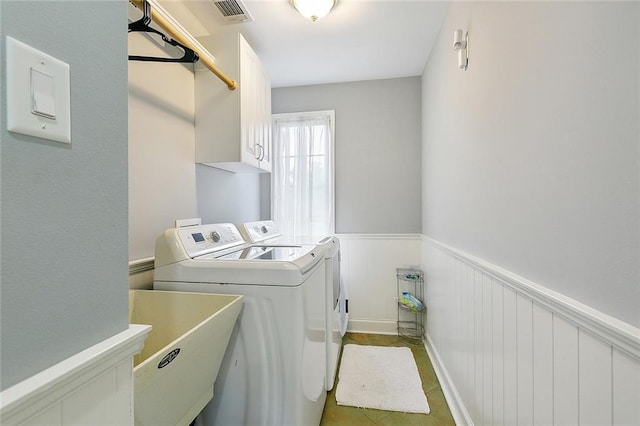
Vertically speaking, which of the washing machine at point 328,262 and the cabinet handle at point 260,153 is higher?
the cabinet handle at point 260,153

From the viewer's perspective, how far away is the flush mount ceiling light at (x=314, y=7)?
5.24ft

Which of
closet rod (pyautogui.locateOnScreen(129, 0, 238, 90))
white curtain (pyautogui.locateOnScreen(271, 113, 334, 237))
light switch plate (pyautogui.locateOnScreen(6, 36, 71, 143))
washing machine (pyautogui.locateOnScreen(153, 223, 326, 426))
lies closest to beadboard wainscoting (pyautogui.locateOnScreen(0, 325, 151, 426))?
light switch plate (pyautogui.locateOnScreen(6, 36, 71, 143))

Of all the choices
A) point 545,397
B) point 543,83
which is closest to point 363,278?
point 545,397

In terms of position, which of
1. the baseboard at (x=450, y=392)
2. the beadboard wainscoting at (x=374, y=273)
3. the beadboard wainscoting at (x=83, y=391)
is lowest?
the baseboard at (x=450, y=392)

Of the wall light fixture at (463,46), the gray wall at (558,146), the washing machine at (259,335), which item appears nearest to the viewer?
the gray wall at (558,146)

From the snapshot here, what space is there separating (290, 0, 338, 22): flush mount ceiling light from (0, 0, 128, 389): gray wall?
140cm

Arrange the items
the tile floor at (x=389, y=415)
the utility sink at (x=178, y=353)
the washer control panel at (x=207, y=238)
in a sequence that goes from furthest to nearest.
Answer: the tile floor at (x=389, y=415) → the washer control panel at (x=207, y=238) → the utility sink at (x=178, y=353)

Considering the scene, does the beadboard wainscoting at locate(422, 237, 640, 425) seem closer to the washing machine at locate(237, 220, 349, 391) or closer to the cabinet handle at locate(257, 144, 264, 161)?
the washing machine at locate(237, 220, 349, 391)

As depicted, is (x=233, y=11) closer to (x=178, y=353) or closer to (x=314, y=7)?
(x=314, y=7)

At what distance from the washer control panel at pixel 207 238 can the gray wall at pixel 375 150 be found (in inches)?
52.2

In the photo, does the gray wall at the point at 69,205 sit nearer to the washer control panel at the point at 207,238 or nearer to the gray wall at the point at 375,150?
the washer control panel at the point at 207,238

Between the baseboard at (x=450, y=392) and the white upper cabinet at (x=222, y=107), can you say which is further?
the white upper cabinet at (x=222, y=107)

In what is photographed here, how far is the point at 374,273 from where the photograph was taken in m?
2.72

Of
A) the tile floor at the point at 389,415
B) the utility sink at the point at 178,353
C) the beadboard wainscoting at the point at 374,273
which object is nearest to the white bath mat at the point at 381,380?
the tile floor at the point at 389,415
